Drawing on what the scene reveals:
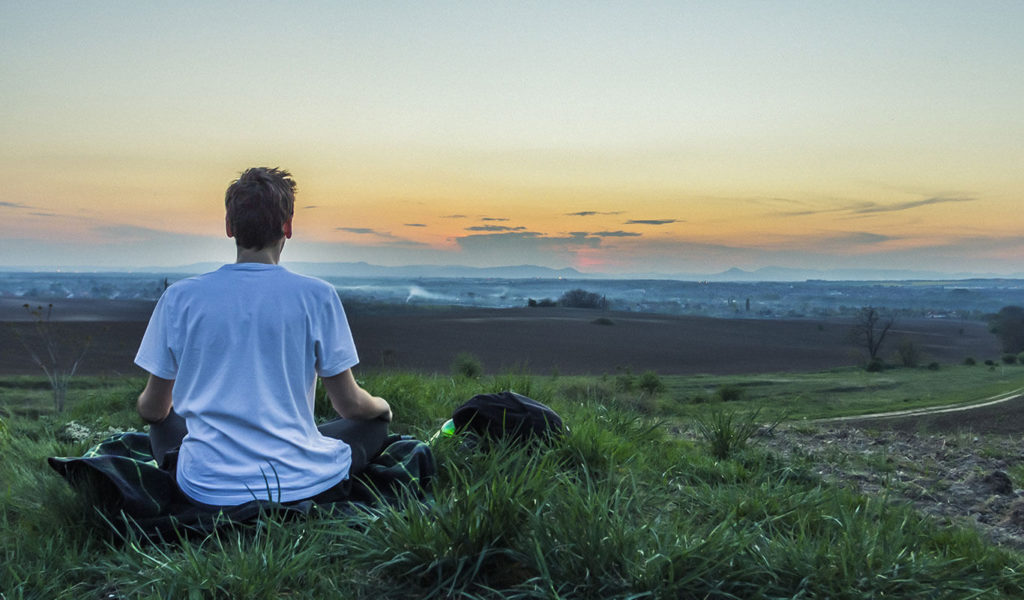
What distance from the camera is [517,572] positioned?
2.43 meters

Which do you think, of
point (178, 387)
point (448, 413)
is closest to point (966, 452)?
point (448, 413)

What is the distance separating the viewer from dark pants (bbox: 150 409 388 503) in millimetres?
3214

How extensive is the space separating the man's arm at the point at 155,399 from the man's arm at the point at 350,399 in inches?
25.2

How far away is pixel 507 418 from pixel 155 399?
5.97ft

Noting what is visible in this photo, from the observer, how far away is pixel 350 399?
2.86 meters

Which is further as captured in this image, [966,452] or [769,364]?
[769,364]

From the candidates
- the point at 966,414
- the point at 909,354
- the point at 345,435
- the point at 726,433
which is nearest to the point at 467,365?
the point at 726,433

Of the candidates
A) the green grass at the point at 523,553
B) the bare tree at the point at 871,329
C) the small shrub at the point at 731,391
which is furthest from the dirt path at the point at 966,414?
the bare tree at the point at 871,329

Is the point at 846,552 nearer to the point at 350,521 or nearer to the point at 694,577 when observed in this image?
the point at 694,577

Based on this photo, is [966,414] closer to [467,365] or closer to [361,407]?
[467,365]

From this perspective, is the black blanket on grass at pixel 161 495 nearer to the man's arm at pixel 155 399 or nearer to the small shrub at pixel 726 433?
the man's arm at pixel 155 399

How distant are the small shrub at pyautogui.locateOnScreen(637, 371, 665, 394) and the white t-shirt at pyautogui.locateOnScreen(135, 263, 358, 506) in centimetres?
1286

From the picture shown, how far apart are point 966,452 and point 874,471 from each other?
1.72 m

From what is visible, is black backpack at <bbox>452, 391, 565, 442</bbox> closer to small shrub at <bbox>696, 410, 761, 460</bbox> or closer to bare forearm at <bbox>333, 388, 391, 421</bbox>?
bare forearm at <bbox>333, 388, 391, 421</bbox>
